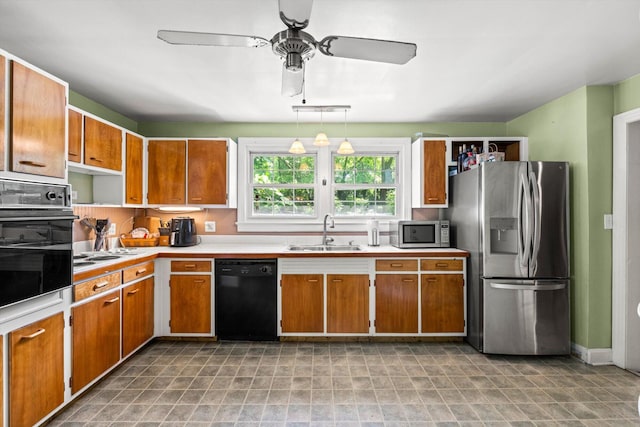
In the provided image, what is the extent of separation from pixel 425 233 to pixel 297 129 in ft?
6.16

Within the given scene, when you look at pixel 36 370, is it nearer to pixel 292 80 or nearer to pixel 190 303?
pixel 190 303

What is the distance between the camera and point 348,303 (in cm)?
335

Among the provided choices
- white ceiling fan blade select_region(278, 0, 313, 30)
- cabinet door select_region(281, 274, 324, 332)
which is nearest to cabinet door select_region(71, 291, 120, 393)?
cabinet door select_region(281, 274, 324, 332)

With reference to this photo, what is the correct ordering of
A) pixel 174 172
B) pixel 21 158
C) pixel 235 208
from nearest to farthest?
pixel 21 158 → pixel 174 172 → pixel 235 208

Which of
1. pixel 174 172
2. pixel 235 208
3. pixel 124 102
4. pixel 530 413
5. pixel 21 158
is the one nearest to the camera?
pixel 21 158

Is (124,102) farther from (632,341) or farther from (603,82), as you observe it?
(632,341)

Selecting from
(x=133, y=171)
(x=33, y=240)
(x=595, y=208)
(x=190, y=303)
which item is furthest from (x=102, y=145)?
(x=595, y=208)

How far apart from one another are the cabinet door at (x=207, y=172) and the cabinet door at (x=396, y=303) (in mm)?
1921

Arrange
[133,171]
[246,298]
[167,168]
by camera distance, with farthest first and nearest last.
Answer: [167,168], [133,171], [246,298]

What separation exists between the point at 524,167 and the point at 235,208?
116 inches

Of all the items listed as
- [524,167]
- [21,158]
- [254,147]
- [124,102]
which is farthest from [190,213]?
[524,167]

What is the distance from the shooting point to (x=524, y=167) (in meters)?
2.97

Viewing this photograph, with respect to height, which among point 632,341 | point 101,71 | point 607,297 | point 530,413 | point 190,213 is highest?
point 101,71

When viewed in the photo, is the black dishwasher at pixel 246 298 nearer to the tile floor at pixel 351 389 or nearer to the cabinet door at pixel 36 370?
the tile floor at pixel 351 389
